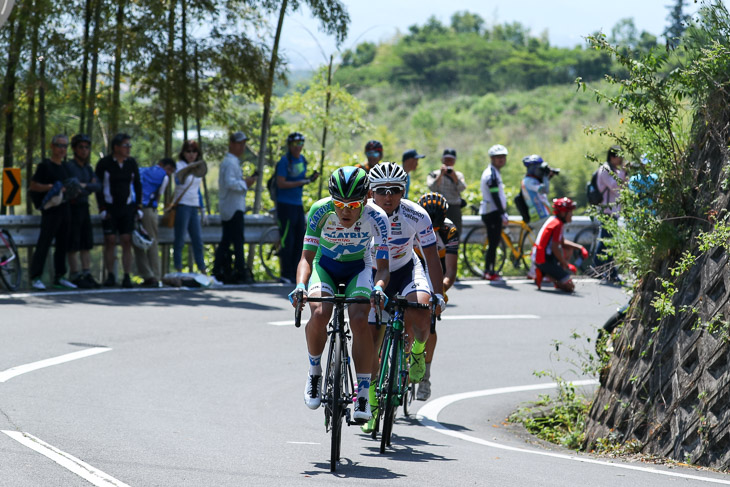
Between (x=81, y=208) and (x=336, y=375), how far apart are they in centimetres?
919

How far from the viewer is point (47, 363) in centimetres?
1080

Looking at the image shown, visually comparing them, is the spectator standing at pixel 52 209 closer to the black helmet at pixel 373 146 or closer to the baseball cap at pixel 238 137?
the baseball cap at pixel 238 137

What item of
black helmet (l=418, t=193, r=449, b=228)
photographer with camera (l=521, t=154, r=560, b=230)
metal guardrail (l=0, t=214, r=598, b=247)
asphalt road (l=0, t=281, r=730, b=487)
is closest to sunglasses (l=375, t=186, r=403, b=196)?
black helmet (l=418, t=193, r=449, b=228)

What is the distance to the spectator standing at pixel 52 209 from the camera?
15234 mm

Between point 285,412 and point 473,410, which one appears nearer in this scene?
point 285,412

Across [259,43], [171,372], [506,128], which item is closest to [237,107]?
[259,43]

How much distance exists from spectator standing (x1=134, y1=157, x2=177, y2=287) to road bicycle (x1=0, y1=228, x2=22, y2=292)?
195 centimetres

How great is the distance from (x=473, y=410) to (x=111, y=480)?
5265 mm

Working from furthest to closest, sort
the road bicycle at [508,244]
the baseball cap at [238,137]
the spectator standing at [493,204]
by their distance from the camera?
the road bicycle at [508,244] → the spectator standing at [493,204] → the baseball cap at [238,137]

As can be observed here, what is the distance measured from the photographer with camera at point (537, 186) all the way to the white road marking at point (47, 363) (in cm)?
982

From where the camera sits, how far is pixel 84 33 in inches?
757

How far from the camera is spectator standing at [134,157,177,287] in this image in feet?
55.2

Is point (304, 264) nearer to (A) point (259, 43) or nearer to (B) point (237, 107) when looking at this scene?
(A) point (259, 43)

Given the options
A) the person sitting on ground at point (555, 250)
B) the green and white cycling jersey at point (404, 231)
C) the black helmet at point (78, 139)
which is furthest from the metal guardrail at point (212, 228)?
the green and white cycling jersey at point (404, 231)
